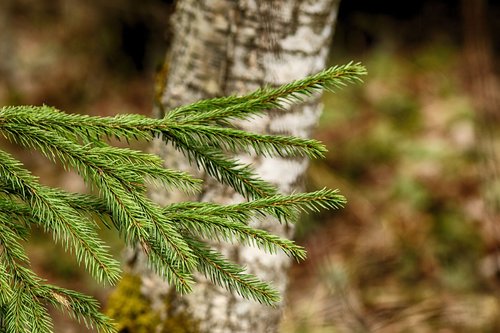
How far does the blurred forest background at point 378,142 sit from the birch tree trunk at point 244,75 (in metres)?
0.37

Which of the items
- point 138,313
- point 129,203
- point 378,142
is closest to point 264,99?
point 129,203

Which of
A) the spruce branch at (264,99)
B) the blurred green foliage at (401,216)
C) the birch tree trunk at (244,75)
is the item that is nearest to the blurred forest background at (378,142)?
the blurred green foliage at (401,216)

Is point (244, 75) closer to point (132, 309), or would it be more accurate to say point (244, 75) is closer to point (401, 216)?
point (132, 309)

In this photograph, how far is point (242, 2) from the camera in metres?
1.68

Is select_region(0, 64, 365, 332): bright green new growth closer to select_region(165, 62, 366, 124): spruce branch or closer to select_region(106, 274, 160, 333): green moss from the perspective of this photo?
select_region(165, 62, 366, 124): spruce branch

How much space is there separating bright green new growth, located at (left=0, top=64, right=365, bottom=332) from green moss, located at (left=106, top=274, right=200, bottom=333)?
0.67 meters

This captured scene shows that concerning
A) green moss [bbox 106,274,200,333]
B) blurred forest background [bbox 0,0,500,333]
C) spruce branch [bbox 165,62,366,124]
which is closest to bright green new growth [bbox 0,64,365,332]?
spruce branch [bbox 165,62,366,124]

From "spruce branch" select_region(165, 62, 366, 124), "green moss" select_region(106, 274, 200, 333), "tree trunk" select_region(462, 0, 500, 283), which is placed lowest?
"green moss" select_region(106, 274, 200, 333)

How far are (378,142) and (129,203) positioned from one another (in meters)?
4.02

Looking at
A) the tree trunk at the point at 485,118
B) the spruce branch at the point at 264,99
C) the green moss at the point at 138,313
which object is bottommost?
the green moss at the point at 138,313

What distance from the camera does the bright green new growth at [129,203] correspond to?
1.11 m

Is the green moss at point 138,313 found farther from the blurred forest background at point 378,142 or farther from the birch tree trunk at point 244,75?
the blurred forest background at point 378,142

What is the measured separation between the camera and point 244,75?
1726 millimetres

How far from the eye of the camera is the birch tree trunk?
5.55 feet
